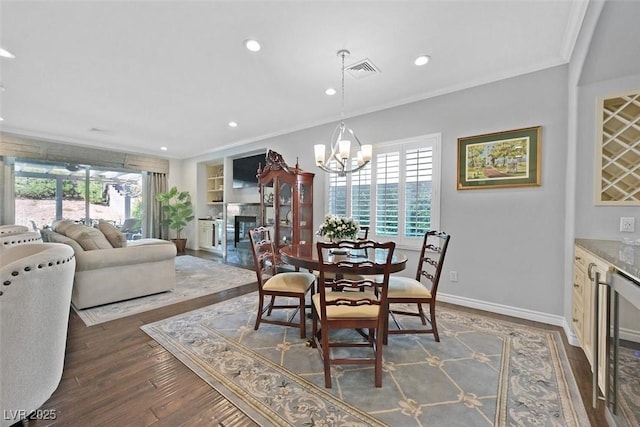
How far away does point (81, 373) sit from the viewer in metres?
1.83

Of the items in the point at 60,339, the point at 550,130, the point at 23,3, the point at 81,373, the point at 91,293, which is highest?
the point at 23,3

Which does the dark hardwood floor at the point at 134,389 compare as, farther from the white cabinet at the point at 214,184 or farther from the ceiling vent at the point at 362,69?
the white cabinet at the point at 214,184

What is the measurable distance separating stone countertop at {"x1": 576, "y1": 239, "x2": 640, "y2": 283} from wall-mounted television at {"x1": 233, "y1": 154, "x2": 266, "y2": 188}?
5333 mm

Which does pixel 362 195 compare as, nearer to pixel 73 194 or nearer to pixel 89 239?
pixel 89 239

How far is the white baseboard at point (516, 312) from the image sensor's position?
93.7 inches

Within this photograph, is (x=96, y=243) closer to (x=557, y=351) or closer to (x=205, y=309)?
(x=205, y=309)

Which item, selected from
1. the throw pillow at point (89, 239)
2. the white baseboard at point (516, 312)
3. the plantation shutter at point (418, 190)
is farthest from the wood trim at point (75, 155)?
the white baseboard at point (516, 312)

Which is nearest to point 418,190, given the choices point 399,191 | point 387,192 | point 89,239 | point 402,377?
point 399,191

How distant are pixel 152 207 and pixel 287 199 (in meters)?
4.73

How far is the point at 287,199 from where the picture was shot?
4.33 m

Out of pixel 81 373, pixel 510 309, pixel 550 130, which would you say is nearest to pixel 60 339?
pixel 81 373

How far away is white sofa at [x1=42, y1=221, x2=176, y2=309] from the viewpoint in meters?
2.95

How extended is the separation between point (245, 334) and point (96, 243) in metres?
2.20

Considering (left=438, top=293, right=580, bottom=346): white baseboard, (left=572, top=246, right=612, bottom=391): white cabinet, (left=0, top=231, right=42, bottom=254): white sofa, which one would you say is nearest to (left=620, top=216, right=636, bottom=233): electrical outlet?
(left=572, top=246, right=612, bottom=391): white cabinet
